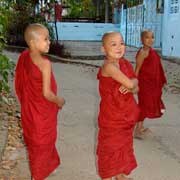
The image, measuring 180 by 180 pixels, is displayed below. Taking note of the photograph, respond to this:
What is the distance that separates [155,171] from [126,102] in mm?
1012

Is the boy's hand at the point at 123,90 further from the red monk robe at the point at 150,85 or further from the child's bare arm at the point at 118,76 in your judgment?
the red monk robe at the point at 150,85

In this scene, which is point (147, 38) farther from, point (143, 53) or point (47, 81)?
point (47, 81)

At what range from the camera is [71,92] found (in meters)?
9.35

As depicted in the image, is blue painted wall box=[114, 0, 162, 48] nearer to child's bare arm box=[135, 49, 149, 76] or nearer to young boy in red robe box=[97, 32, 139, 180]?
child's bare arm box=[135, 49, 149, 76]

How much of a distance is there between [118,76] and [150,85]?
2120 mm

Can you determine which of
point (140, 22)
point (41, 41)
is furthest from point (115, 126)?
point (140, 22)

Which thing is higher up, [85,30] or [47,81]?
[47,81]

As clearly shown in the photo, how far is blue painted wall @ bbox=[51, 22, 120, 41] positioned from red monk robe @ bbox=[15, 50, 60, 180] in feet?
81.4

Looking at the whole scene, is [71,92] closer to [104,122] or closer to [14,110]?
[14,110]

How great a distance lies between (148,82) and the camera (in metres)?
5.89

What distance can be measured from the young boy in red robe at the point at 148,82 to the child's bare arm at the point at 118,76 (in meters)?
1.90

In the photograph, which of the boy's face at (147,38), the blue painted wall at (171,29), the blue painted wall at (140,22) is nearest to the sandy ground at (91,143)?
the boy's face at (147,38)

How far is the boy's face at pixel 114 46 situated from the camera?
3.95 meters

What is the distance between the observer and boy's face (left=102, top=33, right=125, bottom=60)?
3.95m
